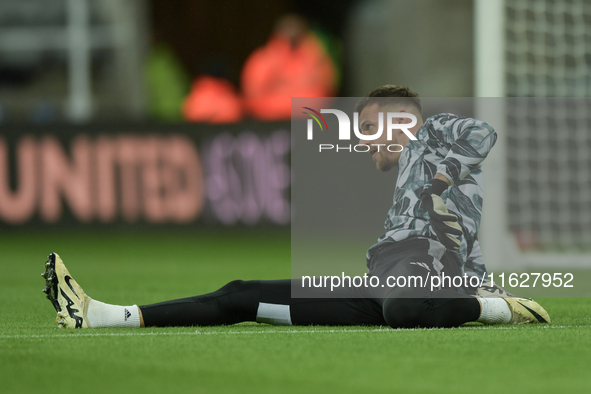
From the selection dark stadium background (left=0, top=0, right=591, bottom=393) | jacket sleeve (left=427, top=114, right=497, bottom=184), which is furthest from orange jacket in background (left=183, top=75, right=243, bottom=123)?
jacket sleeve (left=427, top=114, right=497, bottom=184)

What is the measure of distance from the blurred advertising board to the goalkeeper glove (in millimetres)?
5303

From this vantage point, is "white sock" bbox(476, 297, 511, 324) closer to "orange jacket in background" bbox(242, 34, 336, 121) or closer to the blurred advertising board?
the blurred advertising board

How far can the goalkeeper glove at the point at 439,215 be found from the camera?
136 inches

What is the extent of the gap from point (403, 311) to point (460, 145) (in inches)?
25.4

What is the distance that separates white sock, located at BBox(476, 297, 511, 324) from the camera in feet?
11.6

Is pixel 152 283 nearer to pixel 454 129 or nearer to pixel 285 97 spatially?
pixel 454 129

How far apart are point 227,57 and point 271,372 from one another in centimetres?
1464

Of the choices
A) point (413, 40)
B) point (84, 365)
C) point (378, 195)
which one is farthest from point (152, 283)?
point (413, 40)

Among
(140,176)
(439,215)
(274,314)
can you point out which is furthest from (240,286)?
(140,176)

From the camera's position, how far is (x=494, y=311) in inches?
140

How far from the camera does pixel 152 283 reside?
579cm

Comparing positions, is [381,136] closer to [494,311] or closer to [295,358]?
[494,311]

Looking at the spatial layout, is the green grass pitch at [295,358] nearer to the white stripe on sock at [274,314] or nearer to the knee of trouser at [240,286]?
the white stripe on sock at [274,314]

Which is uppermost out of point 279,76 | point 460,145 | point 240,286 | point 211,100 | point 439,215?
point 279,76
